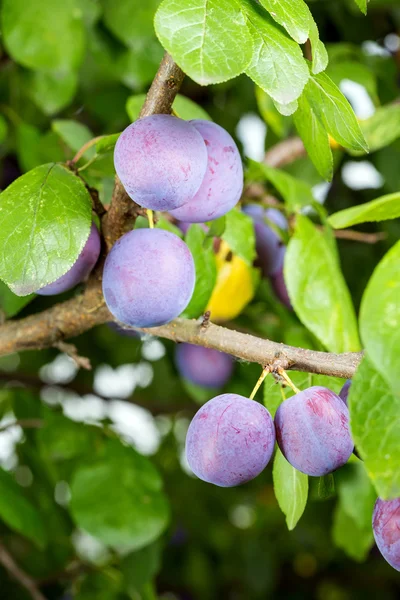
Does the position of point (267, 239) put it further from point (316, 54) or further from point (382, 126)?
point (316, 54)

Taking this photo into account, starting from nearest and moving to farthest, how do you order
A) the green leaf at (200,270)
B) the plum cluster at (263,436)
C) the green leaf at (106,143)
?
1. the plum cluster at (263,436)
2. the green leaf at (106,143)
3. the green leaf at (200,270)

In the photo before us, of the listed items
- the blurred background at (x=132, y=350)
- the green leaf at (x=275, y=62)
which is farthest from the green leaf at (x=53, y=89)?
the green leaf at (x=275, y=62)

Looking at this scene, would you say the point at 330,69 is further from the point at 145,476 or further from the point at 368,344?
the point at 368,344

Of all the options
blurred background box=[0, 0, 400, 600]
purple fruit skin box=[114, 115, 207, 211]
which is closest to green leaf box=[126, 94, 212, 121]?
blurred background box=[0, 0, 400, 600]

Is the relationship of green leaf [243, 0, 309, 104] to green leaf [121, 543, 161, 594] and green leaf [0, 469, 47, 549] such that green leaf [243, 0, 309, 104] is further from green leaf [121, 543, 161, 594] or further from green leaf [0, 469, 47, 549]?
green leaf [121, 543, 161, 594]

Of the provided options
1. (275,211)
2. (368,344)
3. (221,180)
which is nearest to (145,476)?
(275,211)

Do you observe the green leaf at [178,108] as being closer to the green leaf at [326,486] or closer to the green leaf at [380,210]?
the green leaf at [380,210]
